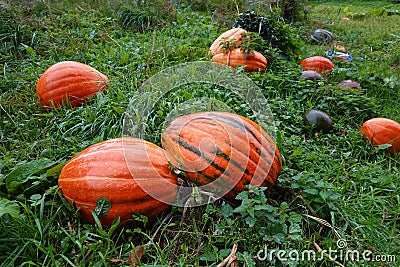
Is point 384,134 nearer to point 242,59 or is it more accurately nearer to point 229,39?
point 242,59

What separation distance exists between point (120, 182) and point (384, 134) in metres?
2.20

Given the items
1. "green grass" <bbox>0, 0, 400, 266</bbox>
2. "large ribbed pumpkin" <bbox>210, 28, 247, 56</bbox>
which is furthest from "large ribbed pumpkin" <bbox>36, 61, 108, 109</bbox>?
"large ribbed pumpkin" <bbox>210, 28, 247, 56</bbox>

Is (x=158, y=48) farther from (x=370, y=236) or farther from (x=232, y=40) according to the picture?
(x=370, y=236)

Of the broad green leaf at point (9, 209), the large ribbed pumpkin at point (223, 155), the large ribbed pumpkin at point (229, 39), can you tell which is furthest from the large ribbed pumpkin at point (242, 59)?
the broad green leaf at point (9, 209)

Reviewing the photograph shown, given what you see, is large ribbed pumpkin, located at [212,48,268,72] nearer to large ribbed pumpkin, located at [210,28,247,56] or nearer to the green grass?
large ribbed pumpkin, located at [210,28,247,56]

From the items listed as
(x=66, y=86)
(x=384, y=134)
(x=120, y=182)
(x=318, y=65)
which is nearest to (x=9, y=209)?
(x=120, y=182)

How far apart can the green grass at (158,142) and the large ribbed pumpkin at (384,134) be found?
0.26ft

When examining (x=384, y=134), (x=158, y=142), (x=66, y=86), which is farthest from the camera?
(x=66, y=86)

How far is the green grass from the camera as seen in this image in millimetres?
1792

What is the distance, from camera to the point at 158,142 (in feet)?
8.21

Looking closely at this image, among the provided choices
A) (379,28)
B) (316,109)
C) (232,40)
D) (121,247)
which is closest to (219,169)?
(121,247)

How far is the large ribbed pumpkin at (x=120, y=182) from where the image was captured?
6.13ft

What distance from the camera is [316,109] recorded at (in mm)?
3363

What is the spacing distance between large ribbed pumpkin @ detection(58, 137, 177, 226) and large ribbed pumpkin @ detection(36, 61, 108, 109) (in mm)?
1242
